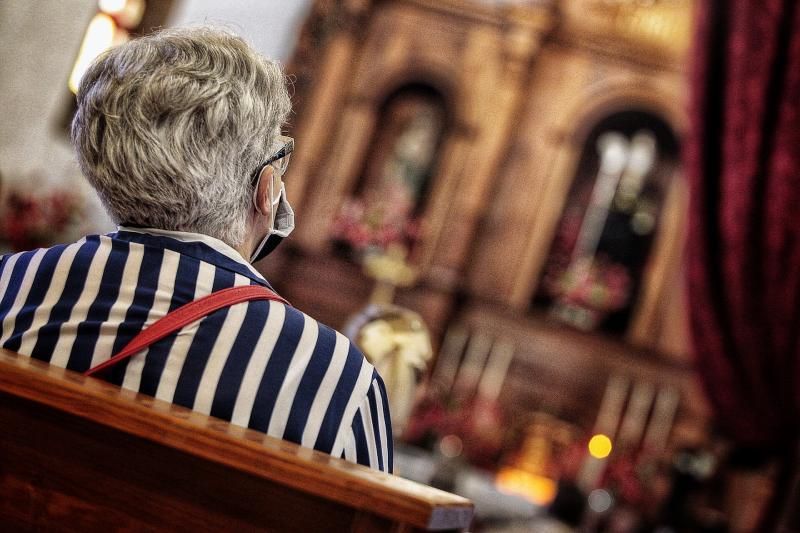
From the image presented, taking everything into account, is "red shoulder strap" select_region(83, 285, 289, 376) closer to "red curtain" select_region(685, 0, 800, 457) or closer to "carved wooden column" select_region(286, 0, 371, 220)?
"red curtain" select_region(685, 0, 800, 457)

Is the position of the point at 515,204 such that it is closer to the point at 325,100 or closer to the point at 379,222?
the point at 379,222

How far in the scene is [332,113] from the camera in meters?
8.59

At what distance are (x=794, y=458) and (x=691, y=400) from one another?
396 centimetres

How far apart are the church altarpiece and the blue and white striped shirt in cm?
664

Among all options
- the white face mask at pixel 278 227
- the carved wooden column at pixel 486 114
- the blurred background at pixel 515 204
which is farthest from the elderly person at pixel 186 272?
the carved wooden column at pixel 486 114

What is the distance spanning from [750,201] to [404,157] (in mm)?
5024

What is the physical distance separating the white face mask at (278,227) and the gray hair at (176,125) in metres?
0.13

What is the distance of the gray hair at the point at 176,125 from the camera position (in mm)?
1261

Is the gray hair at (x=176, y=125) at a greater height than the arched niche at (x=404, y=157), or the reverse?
the arched niche at (x=404, y=157)

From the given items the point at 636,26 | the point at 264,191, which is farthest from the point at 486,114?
the point at 264,191

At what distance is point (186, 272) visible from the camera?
1253 mm

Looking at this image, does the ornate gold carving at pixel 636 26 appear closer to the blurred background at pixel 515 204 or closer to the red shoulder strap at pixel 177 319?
the blurred background at pixel 515 204

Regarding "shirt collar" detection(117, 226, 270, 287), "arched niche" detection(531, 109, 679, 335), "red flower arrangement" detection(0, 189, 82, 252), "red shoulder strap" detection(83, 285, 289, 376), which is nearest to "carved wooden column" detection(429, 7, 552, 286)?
"arched niche" detection(531, 109, 679, 335)

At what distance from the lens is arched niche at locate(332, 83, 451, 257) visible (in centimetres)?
852
